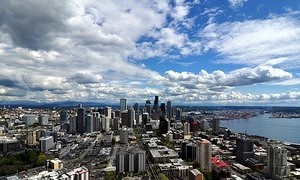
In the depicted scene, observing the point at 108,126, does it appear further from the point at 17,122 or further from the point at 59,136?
the point at 17,122

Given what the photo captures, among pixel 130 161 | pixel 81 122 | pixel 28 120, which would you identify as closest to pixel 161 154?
pixel 130 161

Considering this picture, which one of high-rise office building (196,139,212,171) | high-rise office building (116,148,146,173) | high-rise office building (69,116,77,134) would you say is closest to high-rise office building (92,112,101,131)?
high-rise office building (69,116,77,134)

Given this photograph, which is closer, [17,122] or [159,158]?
[159,158]

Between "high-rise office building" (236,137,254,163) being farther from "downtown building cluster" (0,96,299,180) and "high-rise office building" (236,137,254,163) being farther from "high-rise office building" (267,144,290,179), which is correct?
"high-rise office building" (267,144,290,179)

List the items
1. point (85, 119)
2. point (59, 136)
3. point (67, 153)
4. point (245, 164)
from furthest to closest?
point (85, 119) < point (59, 136) < point (67, 153) < point (245, 164)

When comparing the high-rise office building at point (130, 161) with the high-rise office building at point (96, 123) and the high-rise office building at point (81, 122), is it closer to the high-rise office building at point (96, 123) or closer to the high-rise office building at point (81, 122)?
the high-rise office building at point (81, 122)

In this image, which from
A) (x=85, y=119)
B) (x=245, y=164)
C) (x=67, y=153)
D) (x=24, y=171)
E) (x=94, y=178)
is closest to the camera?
(x=94, y=178)

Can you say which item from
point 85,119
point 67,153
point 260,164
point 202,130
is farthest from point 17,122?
point 260,164

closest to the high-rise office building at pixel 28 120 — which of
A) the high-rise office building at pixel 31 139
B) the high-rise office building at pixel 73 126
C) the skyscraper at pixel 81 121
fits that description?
the high-rise office building at pixel 73 126
